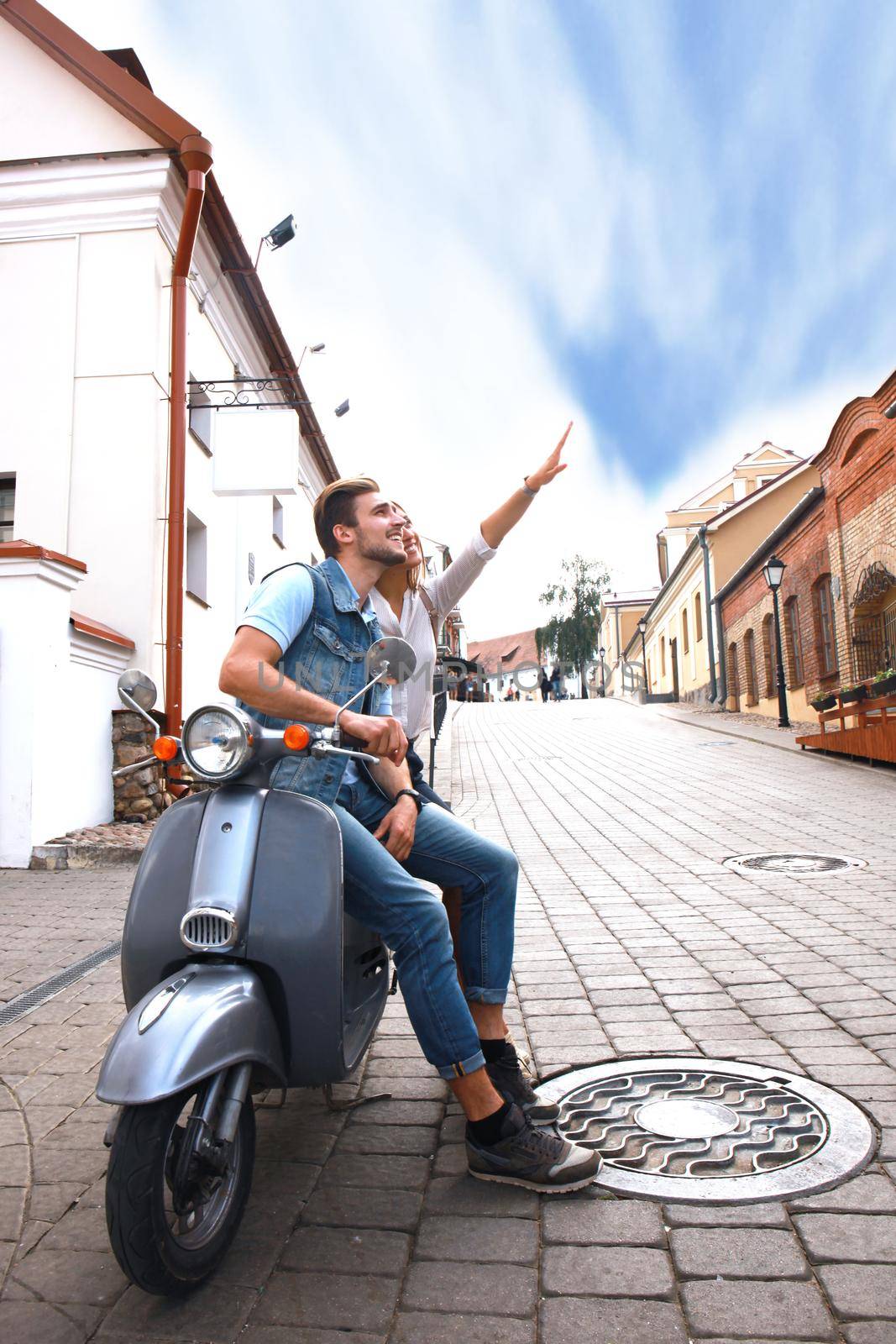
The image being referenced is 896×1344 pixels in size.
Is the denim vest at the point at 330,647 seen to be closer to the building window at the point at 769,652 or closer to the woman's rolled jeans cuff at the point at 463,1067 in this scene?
the woman's rolled jeans cuff at the point at 463,1067

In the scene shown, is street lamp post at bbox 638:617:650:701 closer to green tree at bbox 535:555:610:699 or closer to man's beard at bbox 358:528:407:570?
green tree at bbox 535:555:610:699

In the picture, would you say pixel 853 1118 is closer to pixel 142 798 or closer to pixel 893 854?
pixel 893 854

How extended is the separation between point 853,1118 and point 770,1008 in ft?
3.58

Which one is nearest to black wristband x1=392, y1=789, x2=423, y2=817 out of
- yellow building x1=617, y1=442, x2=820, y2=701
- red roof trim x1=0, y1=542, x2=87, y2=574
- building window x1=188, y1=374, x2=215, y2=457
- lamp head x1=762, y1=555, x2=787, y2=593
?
red roof trim x1=0, y1=542, x2=87, y2=574

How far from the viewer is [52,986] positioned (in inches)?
178

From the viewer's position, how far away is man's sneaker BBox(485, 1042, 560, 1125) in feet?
9.52

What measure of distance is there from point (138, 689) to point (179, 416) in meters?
9.34

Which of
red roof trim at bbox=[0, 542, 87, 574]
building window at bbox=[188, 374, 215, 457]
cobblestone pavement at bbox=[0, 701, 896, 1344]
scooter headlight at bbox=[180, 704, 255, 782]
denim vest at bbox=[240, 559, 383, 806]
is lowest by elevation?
cobblestone pavement at bbox=[0, 701, 896, 1344]

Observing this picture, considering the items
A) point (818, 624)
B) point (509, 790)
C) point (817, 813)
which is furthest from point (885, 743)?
point (818, 624)

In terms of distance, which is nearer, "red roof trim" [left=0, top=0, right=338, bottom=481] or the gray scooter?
the gray scooter

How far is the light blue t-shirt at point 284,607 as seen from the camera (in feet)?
8.48

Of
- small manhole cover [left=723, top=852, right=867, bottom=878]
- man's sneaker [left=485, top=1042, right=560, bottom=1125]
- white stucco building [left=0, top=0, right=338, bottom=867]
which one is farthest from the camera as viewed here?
white stucco building [left=0, top=0, right=338, bottom=867]

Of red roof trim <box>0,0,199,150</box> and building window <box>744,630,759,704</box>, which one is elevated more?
red roof trim <box>0,0,199,150</box>

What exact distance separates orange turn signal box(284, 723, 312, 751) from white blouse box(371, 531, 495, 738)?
84 cm
